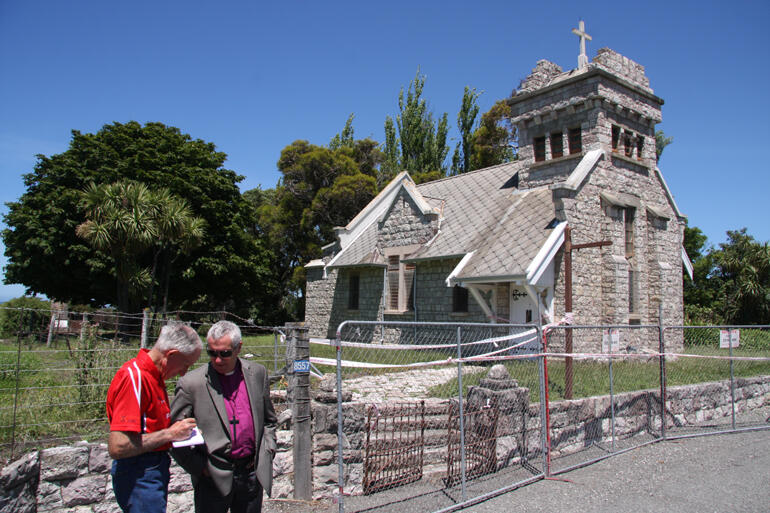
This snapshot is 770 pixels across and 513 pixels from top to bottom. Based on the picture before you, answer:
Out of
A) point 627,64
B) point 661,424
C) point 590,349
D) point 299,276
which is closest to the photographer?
point 661,424

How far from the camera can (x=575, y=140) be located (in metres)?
17.0

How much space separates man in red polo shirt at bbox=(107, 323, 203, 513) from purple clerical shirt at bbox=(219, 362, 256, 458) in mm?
393

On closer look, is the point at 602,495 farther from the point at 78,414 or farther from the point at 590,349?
the point at 590,349

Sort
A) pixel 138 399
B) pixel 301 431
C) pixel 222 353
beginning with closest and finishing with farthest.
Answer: pixel 138 399, pixel 222 353, pixel 301 431

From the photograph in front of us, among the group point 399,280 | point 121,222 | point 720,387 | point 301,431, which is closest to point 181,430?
point 301,431

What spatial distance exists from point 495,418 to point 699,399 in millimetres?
6390

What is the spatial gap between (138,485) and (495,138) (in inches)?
1431

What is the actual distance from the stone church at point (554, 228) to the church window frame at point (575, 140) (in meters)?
0.06

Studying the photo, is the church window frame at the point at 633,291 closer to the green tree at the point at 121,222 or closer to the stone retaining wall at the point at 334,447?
the stone retaining wall at the point at 334,447

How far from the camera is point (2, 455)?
543cm

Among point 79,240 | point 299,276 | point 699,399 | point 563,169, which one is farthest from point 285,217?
point 699,399

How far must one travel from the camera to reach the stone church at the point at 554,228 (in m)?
14.7

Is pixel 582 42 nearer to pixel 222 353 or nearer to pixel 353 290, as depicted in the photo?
pixel 353 290

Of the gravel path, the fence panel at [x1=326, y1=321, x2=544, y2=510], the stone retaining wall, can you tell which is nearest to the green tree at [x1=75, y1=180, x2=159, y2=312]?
the fence panel at [x1=326, y1=321, x2=544, y2=510]
